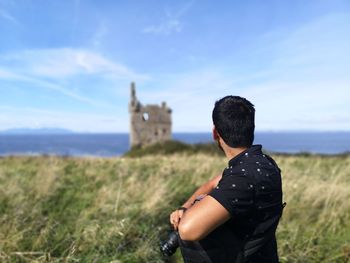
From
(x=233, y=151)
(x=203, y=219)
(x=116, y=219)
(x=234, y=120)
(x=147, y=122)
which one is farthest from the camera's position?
(x=147, y=122)

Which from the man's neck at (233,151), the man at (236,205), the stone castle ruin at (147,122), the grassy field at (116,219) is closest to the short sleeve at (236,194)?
the man at (236,205)

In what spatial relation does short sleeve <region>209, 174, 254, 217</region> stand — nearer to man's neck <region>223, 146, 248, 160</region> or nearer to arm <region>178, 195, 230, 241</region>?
arm <region>178, 195, 230, 241</region>

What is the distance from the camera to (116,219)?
5539mm

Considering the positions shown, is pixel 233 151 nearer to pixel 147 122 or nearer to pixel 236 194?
pixel 236 194

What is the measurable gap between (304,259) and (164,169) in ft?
20.0

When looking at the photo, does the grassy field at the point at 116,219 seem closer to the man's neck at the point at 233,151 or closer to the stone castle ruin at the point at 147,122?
the man's neck at the point at 233,151

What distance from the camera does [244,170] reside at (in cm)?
230

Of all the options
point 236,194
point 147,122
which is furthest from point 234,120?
point 147,122

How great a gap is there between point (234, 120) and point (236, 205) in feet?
1.69

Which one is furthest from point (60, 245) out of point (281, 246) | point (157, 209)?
point (281, 246)

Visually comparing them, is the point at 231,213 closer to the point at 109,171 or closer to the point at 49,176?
the point at 49,176

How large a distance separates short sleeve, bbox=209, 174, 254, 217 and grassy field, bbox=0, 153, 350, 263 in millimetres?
2448

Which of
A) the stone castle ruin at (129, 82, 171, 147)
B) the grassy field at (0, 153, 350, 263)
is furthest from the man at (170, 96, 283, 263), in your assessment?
the stone castle ruin at (129, 82, 171, 147)

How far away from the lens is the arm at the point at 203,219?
2.18 meters
